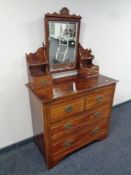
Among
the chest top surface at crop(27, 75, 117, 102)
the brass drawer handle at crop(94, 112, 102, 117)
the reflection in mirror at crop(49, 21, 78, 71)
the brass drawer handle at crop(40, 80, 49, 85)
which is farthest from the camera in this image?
the brass drawer handle at crop(94, 112, 102, 117)

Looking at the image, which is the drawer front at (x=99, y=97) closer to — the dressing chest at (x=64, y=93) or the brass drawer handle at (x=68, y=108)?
the dressing chest at (x=64, y=93)

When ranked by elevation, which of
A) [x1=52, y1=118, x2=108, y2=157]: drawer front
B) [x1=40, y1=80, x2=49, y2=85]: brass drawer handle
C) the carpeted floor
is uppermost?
[x1=40, y1=80, x2=49, y2=85]: brass drawer handle

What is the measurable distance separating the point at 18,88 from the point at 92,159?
1201 mm

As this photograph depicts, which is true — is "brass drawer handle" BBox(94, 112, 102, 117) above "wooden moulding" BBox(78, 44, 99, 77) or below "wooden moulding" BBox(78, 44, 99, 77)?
below

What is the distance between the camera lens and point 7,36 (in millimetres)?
1471

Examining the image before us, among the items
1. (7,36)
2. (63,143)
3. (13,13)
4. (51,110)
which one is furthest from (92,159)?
(13,13)

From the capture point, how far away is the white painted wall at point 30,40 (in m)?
1.48

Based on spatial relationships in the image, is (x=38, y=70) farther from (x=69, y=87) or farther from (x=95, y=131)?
(x=95, y=131)

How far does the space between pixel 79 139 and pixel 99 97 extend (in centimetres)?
55

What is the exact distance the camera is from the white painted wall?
4.86 ft

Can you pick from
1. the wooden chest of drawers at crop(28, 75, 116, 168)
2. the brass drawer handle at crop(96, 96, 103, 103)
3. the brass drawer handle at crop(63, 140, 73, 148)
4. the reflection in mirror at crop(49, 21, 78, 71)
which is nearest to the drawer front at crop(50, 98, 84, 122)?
the wooden chest of drawers at crop(28, 75, 116, 168)

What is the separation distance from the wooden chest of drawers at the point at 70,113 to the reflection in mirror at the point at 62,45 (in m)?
0.21

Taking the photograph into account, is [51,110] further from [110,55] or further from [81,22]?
[110,55]

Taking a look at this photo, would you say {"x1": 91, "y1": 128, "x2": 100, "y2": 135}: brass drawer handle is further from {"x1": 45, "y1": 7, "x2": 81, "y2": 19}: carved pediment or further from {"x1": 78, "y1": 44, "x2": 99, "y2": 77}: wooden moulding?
{"x1": 45, "y1": 7, "x2": 81, "y2": 19}: carved pediment
